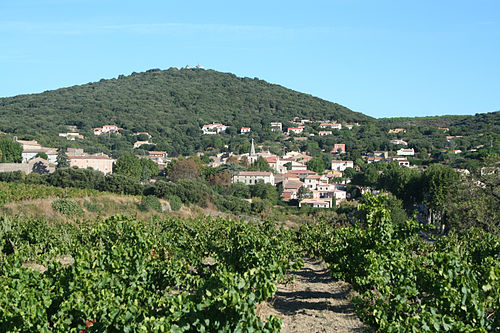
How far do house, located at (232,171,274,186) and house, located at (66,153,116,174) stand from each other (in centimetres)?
1944

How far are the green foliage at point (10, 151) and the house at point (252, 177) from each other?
104 ft

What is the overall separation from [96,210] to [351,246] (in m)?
24.5

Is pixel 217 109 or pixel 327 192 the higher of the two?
pixel 217 109

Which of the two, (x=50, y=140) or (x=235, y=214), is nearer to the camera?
(x=235, y=214)

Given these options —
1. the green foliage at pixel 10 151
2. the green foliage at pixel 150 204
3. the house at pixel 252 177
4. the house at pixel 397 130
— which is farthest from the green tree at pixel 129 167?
the house at pixel 397 130

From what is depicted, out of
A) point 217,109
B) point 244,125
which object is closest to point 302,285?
point 244,125

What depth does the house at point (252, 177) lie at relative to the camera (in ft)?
272

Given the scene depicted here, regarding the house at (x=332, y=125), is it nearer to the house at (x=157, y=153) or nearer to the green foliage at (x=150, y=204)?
the house at (x=157, y=153)

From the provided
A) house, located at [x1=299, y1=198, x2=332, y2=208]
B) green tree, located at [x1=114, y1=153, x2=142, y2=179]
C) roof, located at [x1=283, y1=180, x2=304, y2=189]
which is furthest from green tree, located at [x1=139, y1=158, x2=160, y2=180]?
house, located at [x1=299, y1=198, x2=332, y2=208]

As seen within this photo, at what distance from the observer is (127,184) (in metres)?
46.7

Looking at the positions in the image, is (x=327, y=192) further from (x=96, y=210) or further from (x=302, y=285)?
(x=302, y=285)

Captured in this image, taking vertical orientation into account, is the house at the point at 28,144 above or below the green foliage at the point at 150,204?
above

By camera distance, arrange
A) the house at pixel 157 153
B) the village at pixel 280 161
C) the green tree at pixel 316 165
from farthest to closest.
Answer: the house at pixel 157 153 < the green tree at pixel 316 165 < the village at pixel 280 161

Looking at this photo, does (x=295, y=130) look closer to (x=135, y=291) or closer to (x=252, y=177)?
(x=252, y=177)
